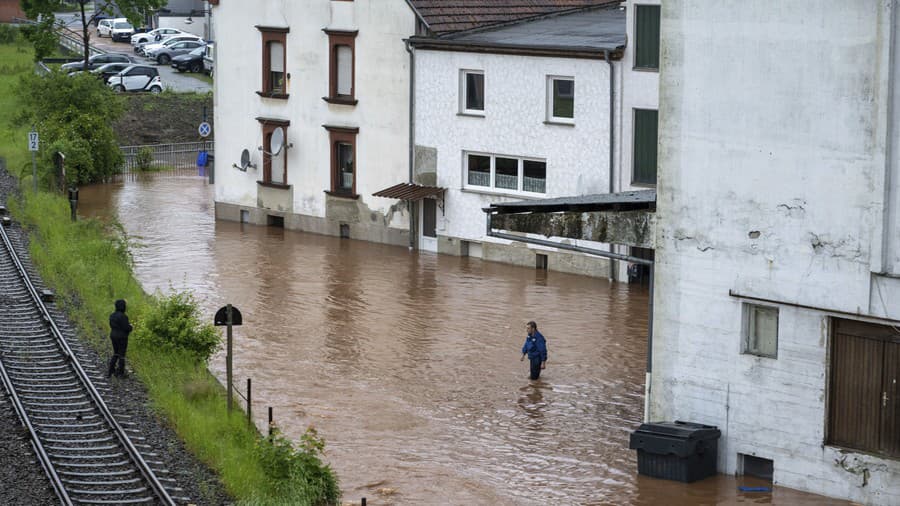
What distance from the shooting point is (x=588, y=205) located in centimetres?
2242

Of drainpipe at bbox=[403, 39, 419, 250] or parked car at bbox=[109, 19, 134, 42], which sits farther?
parked car at bbox=[109, 19, 134, 42]

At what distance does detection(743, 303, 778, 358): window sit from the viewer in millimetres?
20000

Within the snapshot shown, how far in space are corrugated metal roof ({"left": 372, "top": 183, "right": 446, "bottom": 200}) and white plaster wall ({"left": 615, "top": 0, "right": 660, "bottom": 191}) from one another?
5.66 meters

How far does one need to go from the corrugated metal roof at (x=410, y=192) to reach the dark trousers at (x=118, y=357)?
52.0 feet

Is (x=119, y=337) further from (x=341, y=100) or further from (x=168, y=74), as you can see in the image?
(x=168, y=74)

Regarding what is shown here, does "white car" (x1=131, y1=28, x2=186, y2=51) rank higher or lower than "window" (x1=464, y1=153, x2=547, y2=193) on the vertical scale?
higher

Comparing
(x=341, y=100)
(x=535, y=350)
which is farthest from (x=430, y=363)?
(x=341, y=100)

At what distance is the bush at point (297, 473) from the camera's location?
59.7 feet

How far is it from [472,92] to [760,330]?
19441 millimetres

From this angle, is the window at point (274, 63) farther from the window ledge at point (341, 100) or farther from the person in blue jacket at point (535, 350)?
the person in blue jacket at point (535, 350)

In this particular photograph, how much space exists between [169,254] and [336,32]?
7445mm

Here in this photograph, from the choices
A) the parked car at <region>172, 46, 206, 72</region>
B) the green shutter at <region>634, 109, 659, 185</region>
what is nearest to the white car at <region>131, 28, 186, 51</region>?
the parked car at <region>172, 46, 206, 72</region>

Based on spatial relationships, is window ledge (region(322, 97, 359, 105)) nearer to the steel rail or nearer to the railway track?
the railway track

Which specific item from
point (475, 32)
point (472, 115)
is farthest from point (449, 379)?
point (475, 32)
